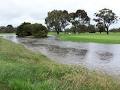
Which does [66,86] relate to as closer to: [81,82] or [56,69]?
[81,82]

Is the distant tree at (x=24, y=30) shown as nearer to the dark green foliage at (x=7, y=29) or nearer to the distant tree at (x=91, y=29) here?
the distant tree at (x=91, y=29)

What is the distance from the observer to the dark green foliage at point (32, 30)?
9938cm

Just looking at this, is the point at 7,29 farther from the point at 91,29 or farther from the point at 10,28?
the point at 91,29

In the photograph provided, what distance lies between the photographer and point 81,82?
1091 centimetres

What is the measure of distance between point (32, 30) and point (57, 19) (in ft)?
48.8

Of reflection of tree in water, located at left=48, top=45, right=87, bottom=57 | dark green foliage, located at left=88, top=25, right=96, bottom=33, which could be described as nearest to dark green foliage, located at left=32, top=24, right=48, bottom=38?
dark green foliage, located at left=88, top=25, right=96, bottom=33

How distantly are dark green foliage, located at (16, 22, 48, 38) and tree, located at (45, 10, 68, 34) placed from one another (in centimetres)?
926

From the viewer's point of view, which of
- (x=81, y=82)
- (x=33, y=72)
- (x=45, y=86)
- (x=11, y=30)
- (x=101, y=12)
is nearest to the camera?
(x=45, y=86)

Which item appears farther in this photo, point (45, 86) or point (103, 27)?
point (103, 27)

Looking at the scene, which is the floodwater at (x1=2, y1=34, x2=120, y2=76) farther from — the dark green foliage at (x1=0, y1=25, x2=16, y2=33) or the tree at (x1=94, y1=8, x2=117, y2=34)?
the dark green foliage at (x1=0, y1=25, x2=16, y2=33)

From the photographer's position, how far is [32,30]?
10281 cm

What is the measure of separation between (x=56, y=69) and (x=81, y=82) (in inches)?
105

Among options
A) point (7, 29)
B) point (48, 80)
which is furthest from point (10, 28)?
point (48, 80)

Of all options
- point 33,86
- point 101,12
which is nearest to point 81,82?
point 33,86
